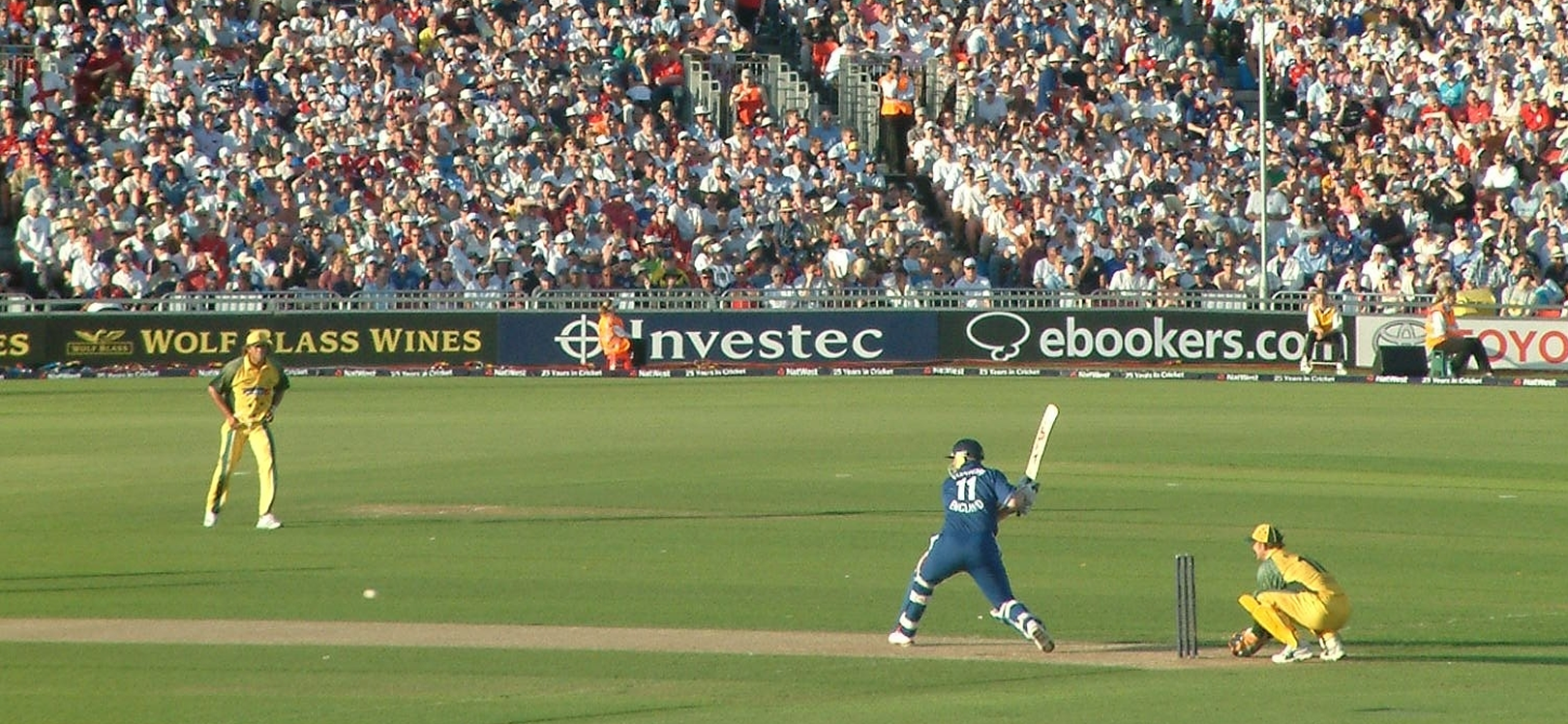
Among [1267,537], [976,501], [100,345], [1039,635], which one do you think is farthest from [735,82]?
[1039,635]

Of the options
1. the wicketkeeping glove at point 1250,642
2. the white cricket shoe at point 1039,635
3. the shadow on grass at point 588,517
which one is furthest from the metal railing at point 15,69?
the wicketkeeping glove at point 1250,642

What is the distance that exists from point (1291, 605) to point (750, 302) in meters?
25.4

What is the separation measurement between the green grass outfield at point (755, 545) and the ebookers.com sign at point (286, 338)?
7.88 feet

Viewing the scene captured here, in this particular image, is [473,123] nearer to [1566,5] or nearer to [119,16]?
[119,16]

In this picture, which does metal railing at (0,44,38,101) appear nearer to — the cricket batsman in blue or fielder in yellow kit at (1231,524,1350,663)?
the cricket batsman in blue

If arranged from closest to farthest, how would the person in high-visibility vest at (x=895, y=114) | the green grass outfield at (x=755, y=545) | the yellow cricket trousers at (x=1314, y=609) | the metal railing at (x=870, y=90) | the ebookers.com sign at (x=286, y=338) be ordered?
the green grass outfield at (x=755, y=545)
the yellow cricket trousers at (x=1314, y=609)
the ebookers.com sign at (x=286, y=338)
the person in high-visibility vest at (x=895, y=114)
the metal railing at (x=870, y=90)

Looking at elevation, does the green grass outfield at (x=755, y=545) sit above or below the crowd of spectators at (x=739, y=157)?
below

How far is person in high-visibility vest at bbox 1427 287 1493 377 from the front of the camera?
35.5 m

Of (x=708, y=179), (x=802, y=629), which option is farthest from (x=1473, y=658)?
(x=708, y=179)

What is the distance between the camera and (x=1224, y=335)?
125ft

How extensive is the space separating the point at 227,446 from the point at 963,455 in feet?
27.7

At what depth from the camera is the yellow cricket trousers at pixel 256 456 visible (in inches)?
787

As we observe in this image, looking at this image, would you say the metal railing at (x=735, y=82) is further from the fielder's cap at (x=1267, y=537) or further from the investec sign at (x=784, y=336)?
the fielder's cap at (x=1267, y=537)

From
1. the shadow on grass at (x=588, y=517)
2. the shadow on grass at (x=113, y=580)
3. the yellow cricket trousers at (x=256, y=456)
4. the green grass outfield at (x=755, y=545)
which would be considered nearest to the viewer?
the green grass outfield at (x=755, y=545)
